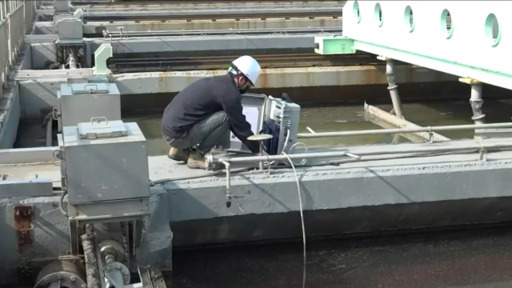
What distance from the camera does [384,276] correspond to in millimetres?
6094

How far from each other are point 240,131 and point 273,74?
6.17 m

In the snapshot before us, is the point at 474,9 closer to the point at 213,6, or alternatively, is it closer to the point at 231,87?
the point at 231,87

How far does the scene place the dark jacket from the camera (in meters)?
6.00

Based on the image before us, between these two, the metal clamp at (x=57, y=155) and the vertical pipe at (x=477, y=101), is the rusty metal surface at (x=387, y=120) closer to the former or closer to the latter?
the vertical pipe at (x=477, y=101)

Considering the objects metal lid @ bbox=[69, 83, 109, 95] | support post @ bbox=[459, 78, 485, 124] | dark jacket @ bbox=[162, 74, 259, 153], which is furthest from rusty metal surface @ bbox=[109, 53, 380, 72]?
dark jacket @ bbox=[162, 74, 259, 153]

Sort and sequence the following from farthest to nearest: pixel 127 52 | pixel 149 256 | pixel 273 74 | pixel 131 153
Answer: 1. pixel 127 52
2. pixel 273 74
3. pixel 149 256
4. pixel 131 153

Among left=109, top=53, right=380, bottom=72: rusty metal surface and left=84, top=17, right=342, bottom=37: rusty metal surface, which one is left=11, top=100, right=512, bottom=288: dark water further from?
left=84, top=17, right=342, bottom=37: rusty metal surface

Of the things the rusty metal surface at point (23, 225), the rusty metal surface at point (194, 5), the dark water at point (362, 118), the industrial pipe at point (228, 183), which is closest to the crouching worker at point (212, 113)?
the industrial pipe at point (228, 183)

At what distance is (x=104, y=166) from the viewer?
4.92 metres

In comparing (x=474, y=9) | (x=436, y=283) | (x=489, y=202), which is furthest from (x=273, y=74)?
(x=436, y=283)

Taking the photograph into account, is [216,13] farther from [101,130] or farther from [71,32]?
[101,130]

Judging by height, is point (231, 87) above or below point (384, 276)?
above

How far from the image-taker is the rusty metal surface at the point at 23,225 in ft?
17.9

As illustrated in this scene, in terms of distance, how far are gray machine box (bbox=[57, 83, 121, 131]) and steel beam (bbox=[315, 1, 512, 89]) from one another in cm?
431
